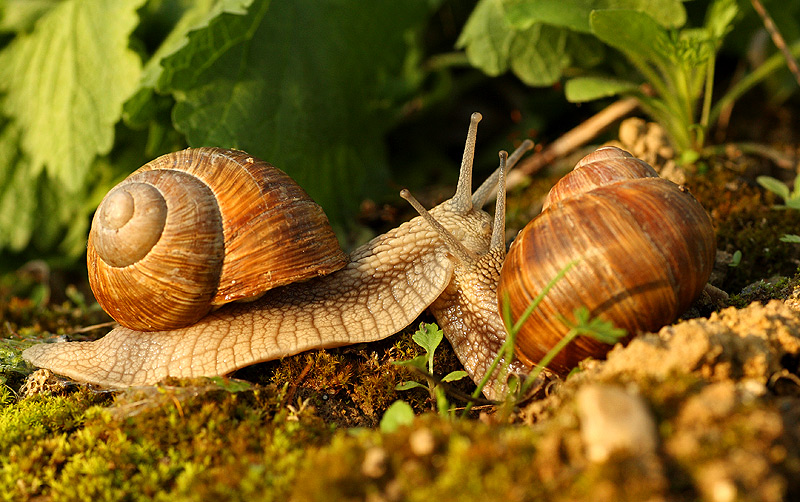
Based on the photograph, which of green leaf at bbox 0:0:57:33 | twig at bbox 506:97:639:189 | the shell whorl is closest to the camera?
the shell whorl

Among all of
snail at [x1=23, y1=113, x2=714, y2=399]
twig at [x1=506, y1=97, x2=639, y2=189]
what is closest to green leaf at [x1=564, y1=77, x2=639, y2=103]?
snail at [x1=23, y1=113, x2=714, y2=399]

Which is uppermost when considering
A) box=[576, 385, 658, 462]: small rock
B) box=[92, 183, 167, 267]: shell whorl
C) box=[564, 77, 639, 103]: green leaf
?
box=[92, 183, 167, 267]: shell whorl

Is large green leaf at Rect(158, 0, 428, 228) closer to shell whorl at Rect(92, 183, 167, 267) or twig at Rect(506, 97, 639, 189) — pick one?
shell whorl at Rect(92, 183, 167, 267)

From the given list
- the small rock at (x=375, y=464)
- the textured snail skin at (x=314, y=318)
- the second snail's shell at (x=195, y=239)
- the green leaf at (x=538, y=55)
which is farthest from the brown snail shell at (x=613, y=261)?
the green leaf at (x=538, y=55)

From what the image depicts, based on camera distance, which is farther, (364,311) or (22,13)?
(22,13)

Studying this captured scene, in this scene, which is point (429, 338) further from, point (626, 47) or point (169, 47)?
point (169, 47)

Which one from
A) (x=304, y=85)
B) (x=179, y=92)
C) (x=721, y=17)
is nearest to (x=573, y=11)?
(x=721, y=17)

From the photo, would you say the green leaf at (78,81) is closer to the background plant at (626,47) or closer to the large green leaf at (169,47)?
the large green leaf at (169,47)
